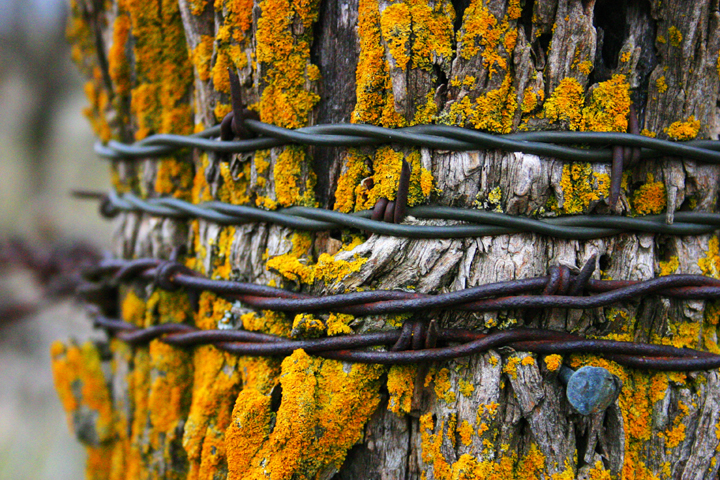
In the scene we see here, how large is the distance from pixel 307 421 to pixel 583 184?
Result: 0.83 meters

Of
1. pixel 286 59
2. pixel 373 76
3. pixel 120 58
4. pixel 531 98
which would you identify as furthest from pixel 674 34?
pixel 120 58

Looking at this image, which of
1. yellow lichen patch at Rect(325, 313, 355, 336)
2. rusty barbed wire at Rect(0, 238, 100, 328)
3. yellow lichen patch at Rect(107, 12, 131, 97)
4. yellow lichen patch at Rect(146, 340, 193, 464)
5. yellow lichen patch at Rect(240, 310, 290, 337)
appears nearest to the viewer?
yellow lichen patch at Rect(325, 313, 355, 336)

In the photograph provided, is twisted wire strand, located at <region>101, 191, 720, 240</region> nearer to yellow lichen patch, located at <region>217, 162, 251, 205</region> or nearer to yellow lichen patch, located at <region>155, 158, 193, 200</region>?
yellow lichen patch, located at <region>217, 162, 251, 205</region>

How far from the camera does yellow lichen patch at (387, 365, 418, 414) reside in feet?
A: 3.55

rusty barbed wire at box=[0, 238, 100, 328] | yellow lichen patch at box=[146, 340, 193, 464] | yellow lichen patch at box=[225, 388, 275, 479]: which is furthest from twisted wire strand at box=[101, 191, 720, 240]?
rusty barbed wire at box=[0, 238, 100, 328]

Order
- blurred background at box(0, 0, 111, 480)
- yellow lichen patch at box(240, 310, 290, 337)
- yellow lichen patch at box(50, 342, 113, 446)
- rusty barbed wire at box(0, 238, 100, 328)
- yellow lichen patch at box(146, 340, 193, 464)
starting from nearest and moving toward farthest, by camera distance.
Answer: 1. yellow lichen patch at box(240, 310, 290, 337)
2. yellow lichen patch at box(146, 340, 193, 464)
3. yellow lichen patch at box(50, 342, 113, 446)
4. rusty barbed wire at box(0, 238, 100, 328)
5. blurred background at box(0, 0, 111, 480)

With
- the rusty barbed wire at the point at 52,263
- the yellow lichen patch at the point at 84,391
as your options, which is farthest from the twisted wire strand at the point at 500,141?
the rusty barbed wire at the point at 52,263

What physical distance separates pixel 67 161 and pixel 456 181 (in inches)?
390

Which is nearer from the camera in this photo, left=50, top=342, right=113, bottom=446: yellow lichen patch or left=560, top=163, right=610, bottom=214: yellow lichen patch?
left=560, top=163, right=610, bottom=214: yellow lichen patch

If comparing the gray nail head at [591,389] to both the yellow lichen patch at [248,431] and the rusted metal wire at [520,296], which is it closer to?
the rusted metal wire at [520,296]

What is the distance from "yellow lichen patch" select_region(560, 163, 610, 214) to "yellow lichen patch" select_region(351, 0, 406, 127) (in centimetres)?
40

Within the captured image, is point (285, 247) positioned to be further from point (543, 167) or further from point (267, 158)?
point (543, 167)

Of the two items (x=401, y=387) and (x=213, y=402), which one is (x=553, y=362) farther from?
(x=213, y=402)

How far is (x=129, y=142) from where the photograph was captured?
1.63 m
